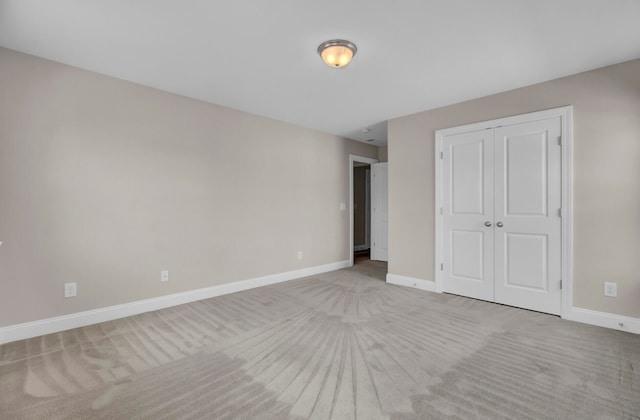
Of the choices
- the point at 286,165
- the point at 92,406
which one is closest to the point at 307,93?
the point at 286,165

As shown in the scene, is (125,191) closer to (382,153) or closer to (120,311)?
(120,311)

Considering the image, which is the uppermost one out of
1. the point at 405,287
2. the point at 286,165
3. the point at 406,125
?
the point at 406,125

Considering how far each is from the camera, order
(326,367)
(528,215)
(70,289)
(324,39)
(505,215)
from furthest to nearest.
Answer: (505,215) → (528,215) → (70,289) → (324,39) → (326,367)

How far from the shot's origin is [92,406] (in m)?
1.73

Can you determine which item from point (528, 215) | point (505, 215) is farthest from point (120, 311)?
point (528, 215)

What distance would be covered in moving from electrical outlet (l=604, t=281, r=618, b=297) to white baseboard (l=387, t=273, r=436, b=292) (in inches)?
67.4

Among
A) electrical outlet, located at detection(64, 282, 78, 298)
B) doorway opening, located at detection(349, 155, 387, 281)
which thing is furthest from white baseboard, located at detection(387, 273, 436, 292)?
electrical outlet, located at detection(64, 282, 78, 298)

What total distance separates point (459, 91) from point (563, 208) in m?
1.68

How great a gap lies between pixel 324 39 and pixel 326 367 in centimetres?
252

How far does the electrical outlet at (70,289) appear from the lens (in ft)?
9.26

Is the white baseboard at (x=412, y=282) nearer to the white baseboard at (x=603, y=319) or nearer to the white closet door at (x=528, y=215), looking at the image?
the white closet door at (x=528, y=215)

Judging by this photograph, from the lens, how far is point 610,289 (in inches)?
112

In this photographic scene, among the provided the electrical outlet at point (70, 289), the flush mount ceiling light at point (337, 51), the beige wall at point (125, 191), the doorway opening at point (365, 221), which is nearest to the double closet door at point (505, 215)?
the doorway opening at point (365, 221)

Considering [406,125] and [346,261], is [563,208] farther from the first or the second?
[346,261]
